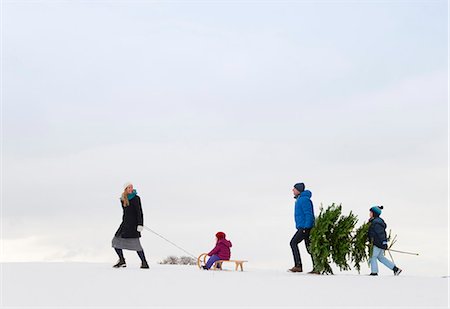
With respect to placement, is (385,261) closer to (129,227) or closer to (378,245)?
(378,245)

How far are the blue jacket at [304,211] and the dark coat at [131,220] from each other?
4135 mm

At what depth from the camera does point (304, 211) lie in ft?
51.9

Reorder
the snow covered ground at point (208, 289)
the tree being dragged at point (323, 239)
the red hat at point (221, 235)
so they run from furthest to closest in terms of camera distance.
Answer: the red hat at point (221, 235) < the tree being dragged at point (323, 239) < the snow covered ground at point (208, 289)

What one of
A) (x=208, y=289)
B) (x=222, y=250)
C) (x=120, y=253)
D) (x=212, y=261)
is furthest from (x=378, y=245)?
(x=120, y=253)

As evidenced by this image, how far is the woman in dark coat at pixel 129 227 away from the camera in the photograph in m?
16.2

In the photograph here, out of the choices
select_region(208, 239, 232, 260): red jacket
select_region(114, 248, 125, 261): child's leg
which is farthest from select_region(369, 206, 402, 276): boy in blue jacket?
select_region(114, 248, 125, 261): child's leg

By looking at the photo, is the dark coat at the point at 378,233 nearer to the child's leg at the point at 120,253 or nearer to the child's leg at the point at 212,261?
the child's leg at the point at 212,261

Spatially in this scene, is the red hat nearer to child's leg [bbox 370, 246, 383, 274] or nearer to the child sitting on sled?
the child sitting on sled

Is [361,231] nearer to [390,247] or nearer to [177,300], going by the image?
[390,247]

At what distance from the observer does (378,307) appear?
35.0ft

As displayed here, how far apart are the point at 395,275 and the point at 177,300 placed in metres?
6.59

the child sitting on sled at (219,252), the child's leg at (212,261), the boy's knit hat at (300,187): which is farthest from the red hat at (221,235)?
the boy's knit hat at (300,187)

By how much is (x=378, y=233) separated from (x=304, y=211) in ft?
6.46

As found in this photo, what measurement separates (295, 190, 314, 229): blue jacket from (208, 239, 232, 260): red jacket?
2043 mm
